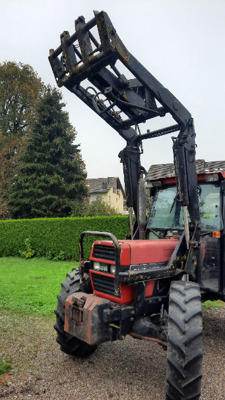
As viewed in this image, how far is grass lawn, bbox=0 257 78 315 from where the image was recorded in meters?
7.29

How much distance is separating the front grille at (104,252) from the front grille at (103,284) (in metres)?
0.23

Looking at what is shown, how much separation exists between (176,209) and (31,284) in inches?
237

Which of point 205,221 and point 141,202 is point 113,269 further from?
point 205,221

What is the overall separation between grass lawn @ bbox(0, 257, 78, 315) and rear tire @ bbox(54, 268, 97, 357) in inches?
93.6

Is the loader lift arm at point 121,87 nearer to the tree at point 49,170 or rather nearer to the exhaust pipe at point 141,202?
the exhaust pipe at point 141,202

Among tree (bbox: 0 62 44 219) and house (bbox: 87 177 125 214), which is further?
house (bbox: 87 177 125 214)

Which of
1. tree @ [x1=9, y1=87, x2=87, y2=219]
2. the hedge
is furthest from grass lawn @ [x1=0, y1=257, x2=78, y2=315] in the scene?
tree @ [x1=9, y1=87, x2=87, y2=219]

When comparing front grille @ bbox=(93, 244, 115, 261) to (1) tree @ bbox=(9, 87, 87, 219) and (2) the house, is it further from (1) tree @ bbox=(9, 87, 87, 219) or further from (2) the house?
(2) the house

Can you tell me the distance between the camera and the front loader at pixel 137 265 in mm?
3312

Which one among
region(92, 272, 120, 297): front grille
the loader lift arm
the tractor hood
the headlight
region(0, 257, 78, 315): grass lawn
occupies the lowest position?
region(0, 257, 78, 315): grass lawn

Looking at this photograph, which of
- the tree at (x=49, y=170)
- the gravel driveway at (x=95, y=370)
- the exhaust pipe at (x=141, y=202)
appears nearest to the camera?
the gravel driveway at (x=95, y=370)

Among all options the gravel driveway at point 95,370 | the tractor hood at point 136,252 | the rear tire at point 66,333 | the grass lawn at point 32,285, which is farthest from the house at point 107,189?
the tractor hood at point 136,252

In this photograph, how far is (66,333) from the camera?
172 inches

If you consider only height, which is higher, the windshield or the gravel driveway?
the windshield
